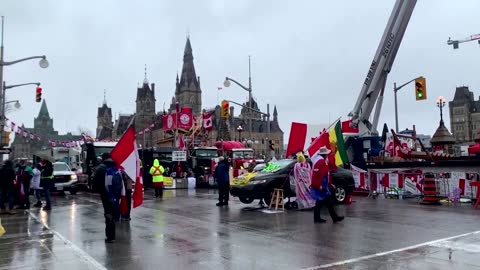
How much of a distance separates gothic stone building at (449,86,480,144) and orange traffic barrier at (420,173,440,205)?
428 ft

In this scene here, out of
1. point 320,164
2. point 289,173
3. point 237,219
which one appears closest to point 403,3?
point 289,173

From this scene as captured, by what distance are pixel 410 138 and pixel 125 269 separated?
19303 mm

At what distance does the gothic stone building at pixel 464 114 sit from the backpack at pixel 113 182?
460 feet

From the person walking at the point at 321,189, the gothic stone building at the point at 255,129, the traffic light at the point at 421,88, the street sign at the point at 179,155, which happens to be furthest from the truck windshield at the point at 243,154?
the gothic stone building at the point at 255,129

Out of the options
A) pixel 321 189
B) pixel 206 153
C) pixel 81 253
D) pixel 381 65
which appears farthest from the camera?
pixel 206 153

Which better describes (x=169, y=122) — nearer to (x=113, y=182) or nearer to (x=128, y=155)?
(x=128, y=155)

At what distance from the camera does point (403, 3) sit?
20422 millimetres

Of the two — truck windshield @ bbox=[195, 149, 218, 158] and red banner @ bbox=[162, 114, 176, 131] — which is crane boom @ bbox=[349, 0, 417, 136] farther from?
red banner @ bbox=[162, 114, 176, 131]

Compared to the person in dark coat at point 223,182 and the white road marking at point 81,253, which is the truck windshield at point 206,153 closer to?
the person in dark coat at point 223,182

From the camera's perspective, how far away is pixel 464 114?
13675 centimetres

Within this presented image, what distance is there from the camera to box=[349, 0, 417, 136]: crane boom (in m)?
20.7

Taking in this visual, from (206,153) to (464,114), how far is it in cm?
12377

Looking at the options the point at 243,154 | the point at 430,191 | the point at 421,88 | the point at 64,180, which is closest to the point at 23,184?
the point at 64,180

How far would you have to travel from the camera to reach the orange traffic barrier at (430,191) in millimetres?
16109
